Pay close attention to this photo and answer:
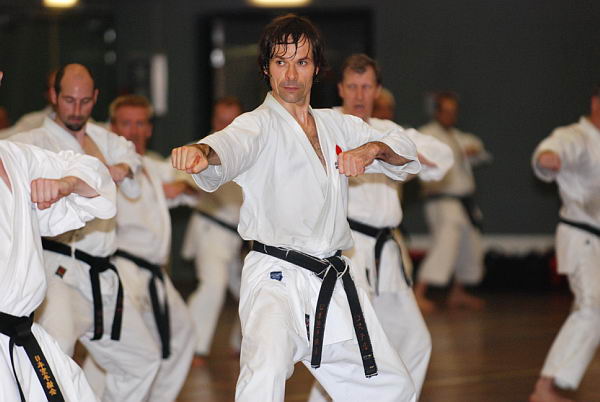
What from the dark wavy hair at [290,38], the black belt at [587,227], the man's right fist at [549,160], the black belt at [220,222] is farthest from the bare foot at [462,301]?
the dark wavy hair at [290,38]

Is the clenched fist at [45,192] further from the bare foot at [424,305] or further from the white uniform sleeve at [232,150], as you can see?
the bare foot at [424,305]

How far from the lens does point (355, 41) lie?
960cm

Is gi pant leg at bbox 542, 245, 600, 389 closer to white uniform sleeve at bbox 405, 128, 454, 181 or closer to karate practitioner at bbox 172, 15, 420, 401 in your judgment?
white uniform sleeve at bbox 405, 128, 454, 181

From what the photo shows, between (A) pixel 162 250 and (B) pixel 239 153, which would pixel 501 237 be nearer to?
(A) pixel 162 250

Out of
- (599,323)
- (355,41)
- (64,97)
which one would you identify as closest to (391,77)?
(355,41)

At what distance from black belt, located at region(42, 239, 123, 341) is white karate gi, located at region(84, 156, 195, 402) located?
0.31m

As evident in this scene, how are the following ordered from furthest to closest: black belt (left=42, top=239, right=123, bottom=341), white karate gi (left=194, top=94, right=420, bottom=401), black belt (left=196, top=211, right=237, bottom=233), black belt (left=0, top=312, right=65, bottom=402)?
black belt (left=196, top=211, right=237, bottom=233)
black belt (left=42, top=239, right=123, bottom=341)
white karate gi (left=194, top=94, right=420, bottom=401)
black belt (left=0, top=312, right=65, bottom=402)

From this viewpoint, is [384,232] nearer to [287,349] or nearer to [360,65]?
[360,65]

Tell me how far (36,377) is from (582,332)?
2955 millimetres

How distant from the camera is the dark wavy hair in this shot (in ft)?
10.4

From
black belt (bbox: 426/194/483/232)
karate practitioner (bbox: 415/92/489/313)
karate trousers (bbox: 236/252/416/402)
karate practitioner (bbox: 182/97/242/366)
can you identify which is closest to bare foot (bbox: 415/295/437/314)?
karate practitioner (bbox: 415/92/489/313)

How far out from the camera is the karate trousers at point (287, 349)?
2.86m

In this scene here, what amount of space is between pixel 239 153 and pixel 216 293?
3558mm

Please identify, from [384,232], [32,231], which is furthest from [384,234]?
[32,231]
